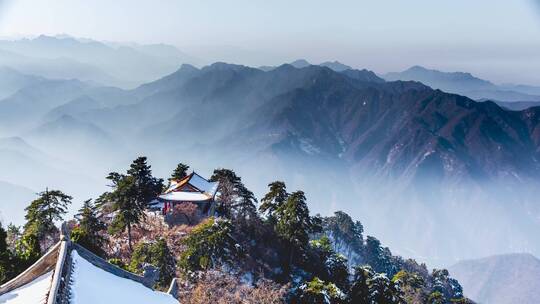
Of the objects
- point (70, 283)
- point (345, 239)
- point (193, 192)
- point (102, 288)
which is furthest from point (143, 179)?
point (345, 239)

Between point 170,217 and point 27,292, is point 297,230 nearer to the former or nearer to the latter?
point 170,217

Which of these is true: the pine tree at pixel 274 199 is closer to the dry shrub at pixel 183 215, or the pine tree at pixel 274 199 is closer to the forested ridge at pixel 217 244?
the forested ridge at pixel 217 244

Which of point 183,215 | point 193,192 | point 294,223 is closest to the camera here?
point 294,223

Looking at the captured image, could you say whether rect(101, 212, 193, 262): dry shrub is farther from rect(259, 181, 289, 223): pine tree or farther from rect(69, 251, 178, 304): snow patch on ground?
rect(69, 251, 178, 304): snow patch on ground

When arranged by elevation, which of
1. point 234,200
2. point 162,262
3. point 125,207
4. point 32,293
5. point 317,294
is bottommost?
point 32,293

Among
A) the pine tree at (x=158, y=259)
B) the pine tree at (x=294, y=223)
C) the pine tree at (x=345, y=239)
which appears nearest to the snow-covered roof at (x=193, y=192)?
the pine tree at (x=294, y=223)

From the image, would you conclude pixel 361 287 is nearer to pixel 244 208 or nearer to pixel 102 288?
pixel 244 208

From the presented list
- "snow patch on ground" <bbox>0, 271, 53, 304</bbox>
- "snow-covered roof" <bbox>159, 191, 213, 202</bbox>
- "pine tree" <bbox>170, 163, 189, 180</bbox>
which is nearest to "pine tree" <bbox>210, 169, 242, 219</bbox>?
"snow-covered roof" <bbox>159, 191, 213, 202</bbox>
